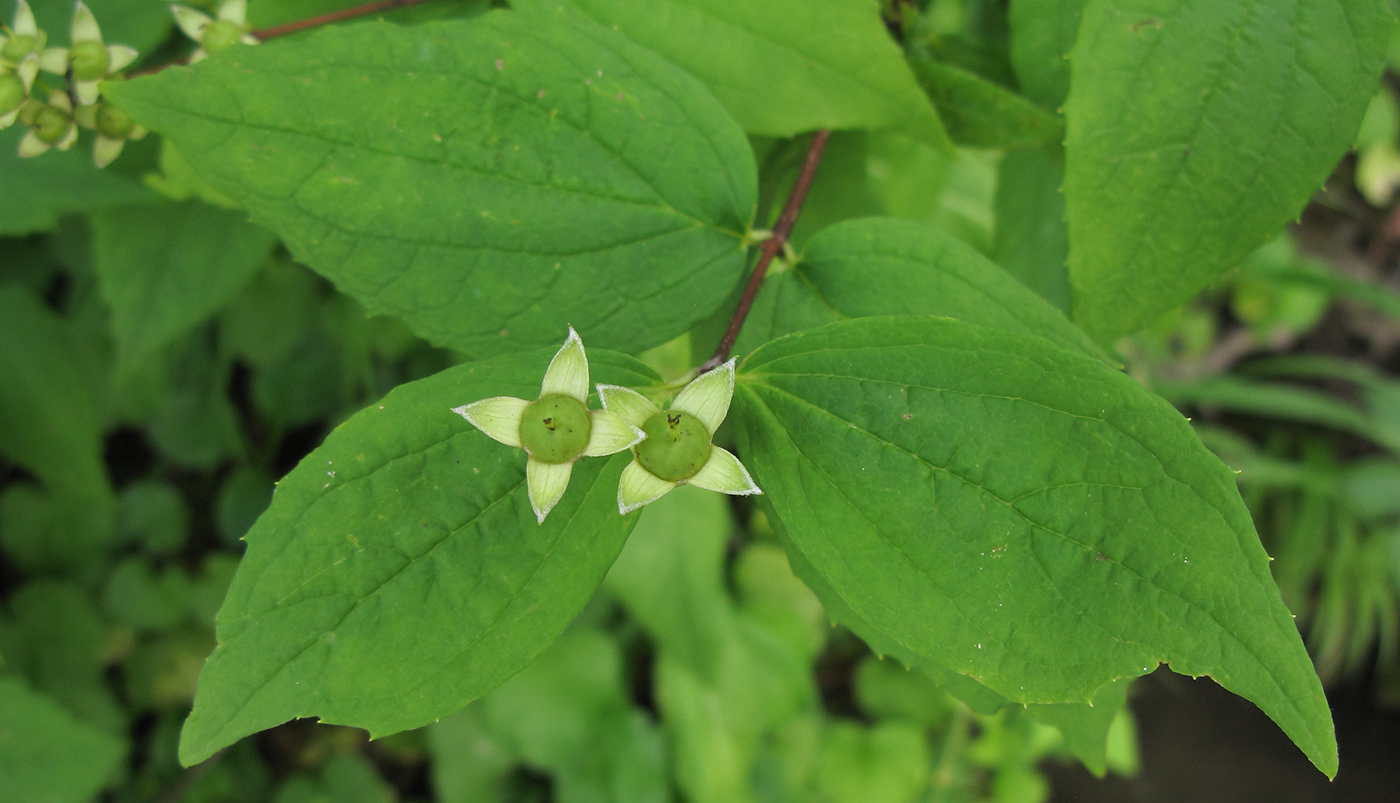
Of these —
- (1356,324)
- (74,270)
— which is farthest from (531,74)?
(1356,324)

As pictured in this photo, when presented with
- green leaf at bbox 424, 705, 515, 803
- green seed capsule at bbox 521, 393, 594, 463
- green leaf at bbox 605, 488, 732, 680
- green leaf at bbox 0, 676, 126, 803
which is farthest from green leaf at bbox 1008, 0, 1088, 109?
green leaf at bbox 424, 705, 515, 803

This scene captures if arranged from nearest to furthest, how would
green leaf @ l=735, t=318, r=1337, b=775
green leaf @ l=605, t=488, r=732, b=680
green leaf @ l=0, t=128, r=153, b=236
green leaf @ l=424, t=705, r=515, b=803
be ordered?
green leaf @ l=735, t=318, r=1337, b=775, green leaf @ l=0, t=128, r=153, b=236, green leaf @ l=605, t=488, r=732, b=680, green leaf @ l=424, t=705, r=515, b=803

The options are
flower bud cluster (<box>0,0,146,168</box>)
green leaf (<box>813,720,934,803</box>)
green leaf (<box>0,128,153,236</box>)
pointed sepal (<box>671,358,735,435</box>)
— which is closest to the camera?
pointed sepal (<box>671,358,735,435</box>)

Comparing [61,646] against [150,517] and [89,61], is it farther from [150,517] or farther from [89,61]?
[89,61]

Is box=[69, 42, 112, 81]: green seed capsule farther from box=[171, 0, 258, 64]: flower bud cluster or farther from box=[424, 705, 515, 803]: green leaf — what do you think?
box=[424, 705, 515, 803]: green leaf

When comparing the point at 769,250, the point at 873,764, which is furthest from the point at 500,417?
the point at 873,764

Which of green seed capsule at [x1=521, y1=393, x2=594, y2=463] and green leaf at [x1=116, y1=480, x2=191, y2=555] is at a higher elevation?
green seed capsule at [x1=521, y1=393, x2=594, y2=463]

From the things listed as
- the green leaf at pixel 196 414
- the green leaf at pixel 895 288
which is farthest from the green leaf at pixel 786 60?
the green leaf at pixel 196 414
